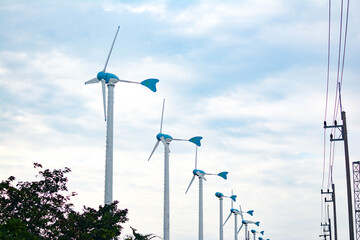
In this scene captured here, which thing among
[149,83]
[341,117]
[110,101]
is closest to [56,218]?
[110,101]

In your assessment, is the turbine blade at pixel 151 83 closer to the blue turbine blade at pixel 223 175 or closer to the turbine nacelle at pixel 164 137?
the turbine nacelle at pixel 164 137

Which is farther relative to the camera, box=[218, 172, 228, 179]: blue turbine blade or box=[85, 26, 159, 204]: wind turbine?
box=[218, 172, 228, 179]: blue turbine blade

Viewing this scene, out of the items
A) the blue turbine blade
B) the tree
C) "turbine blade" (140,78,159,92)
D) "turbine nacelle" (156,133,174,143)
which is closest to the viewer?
the tree

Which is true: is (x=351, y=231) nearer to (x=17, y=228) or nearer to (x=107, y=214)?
(x=107, y=214)

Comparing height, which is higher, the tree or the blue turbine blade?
the blue turbine blade

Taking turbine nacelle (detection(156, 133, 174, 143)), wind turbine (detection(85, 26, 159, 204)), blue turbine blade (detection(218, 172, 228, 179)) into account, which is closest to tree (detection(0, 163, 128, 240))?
wind turbine (detection(85, 26, 159, 204))

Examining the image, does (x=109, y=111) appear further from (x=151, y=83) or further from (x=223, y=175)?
(x=223, y=175)

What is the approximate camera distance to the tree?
47.8 metres

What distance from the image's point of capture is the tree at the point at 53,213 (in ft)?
157

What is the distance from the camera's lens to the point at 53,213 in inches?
2004

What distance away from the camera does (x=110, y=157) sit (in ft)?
184

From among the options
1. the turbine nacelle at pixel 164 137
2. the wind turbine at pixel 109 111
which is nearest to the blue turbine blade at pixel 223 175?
the turbine nacelle at pixel 164 137

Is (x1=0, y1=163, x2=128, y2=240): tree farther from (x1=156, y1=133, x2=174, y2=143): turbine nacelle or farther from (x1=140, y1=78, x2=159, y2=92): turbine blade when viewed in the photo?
(x1=156, y1=133, x2=174, y2=143): turbine nacelle

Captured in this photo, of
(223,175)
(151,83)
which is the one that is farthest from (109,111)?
(223,175)
